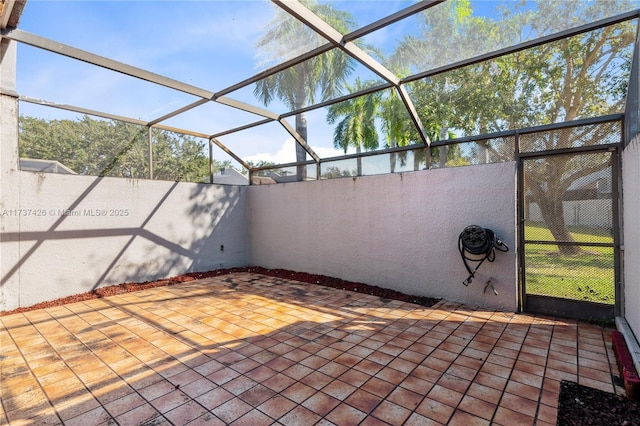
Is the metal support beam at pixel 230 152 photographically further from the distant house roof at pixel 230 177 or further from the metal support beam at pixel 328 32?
the metal support beam at pixel 328 32

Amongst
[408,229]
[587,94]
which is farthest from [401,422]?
[587,94]

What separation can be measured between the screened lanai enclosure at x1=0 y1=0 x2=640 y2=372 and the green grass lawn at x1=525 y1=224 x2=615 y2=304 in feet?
0.06

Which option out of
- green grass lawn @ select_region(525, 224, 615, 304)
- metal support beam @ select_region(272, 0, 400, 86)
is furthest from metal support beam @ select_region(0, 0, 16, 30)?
green grass lawn @ select_region(525, 224, 615, 304)

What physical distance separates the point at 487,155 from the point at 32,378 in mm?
5598

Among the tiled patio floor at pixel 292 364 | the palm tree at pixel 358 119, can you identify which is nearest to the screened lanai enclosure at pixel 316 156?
the tiled patio floor at pixel 292 364

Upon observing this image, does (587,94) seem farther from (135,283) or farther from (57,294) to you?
(57,294)

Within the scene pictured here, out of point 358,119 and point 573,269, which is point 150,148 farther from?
point 358,119

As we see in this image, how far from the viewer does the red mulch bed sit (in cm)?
444

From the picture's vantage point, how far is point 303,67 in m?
6.41

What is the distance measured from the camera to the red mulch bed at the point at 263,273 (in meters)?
4.44

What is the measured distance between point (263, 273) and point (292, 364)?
4.10 meters

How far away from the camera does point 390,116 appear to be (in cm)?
1216

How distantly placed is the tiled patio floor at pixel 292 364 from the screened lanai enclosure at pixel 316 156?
87cm

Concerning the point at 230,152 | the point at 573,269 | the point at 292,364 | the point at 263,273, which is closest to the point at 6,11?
the point at 230,152
